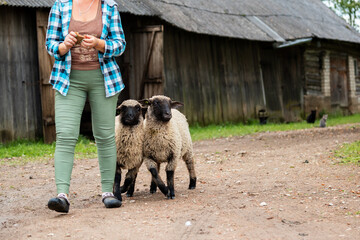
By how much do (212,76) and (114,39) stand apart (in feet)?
39.3

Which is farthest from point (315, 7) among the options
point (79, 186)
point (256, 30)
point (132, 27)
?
point (79, 186)

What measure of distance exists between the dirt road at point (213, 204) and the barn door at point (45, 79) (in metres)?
2.94

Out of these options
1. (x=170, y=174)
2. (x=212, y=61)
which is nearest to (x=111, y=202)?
(x=170, y=174)

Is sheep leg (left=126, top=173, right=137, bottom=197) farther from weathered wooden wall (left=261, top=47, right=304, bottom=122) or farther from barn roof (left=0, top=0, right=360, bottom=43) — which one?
weathered wooden wall (left=261, top=47, right=304, bottom=122)

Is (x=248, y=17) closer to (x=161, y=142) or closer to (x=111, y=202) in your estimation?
(x=161, y=142)

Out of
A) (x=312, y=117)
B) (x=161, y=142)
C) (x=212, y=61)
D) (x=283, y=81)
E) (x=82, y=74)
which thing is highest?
(x=212, y=61)

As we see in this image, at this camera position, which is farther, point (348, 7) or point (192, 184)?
point (348, 7)

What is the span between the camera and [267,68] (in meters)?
19.4

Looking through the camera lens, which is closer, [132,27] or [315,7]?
[132,27]

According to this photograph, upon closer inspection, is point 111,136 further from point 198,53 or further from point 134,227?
point 198,53

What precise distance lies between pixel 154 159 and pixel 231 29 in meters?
11.0

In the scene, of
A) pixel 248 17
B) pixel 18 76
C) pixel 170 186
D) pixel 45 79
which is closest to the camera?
pixel 170 186

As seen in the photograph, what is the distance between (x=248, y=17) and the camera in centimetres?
1861

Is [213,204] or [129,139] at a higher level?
[129,139]
